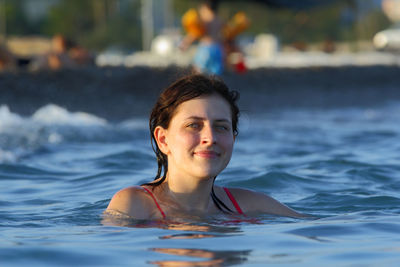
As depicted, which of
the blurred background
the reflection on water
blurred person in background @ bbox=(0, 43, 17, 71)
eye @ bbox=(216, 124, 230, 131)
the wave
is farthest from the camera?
the blurred background

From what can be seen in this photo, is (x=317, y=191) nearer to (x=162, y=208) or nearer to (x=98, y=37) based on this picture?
(x=162, y=208)

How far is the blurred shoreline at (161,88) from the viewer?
48.6 ft

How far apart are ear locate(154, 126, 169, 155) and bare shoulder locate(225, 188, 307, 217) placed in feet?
2.23

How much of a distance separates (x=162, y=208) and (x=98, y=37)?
153 ft

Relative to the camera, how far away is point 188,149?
4.28 m

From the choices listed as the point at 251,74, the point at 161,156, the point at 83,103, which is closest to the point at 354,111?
the point at 251,74

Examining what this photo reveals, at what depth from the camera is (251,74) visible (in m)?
19.2

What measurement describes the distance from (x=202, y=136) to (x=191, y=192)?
46 cm

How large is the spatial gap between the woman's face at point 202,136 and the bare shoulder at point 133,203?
1.12ft

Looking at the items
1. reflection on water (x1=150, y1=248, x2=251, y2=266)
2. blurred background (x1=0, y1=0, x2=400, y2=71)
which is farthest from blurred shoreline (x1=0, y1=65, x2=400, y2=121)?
blurred background (x1=0, y1=0, x2=400, y2=71)

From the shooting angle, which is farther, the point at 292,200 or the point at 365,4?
the point at 365,4

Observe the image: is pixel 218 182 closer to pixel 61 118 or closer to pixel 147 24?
pixel 61 118

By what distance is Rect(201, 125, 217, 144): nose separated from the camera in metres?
4.21

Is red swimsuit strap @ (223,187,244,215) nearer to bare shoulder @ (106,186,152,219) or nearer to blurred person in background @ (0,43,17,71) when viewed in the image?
bare shoulder @ (106,186,152,219)
